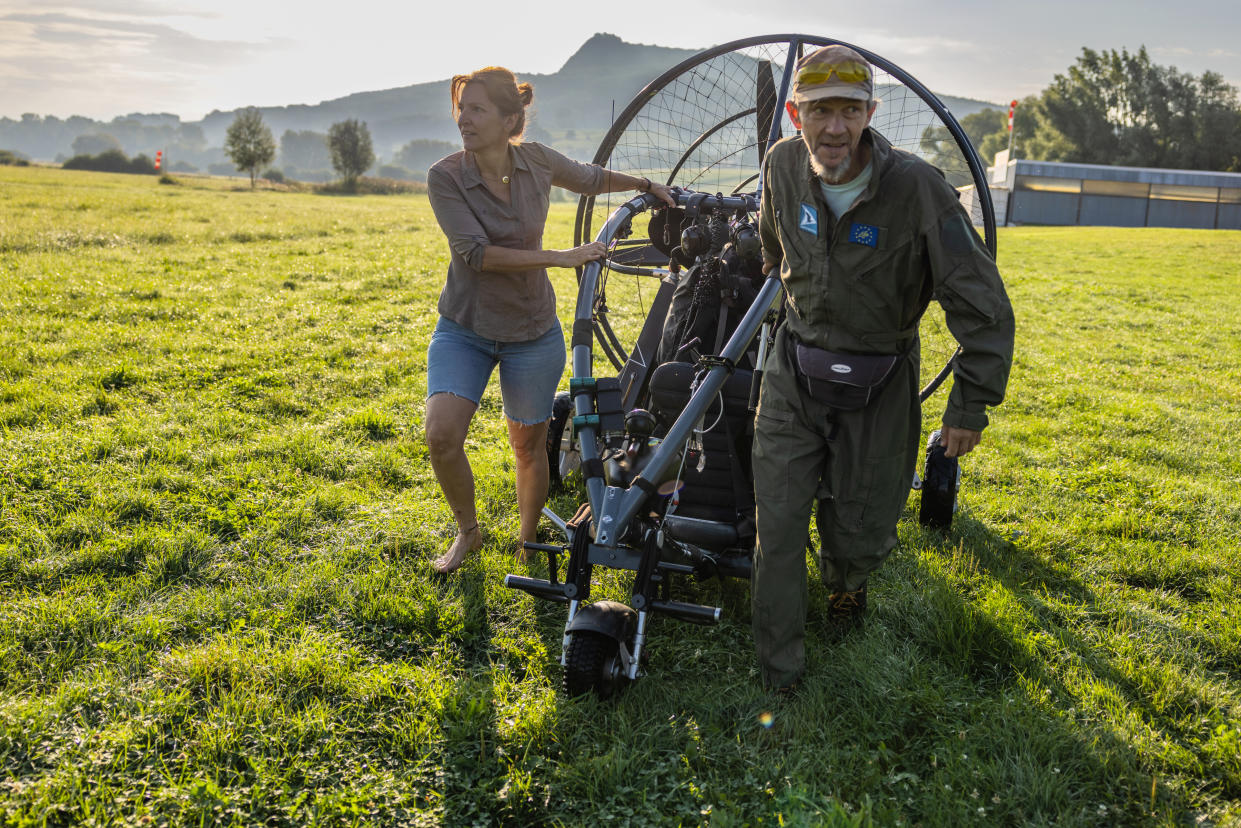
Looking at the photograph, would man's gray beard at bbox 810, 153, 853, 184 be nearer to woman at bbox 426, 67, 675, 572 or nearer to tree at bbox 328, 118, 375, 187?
woman at bbox 426, 67, 675, 572

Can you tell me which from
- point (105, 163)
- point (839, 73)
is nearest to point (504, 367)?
point (839, 73)

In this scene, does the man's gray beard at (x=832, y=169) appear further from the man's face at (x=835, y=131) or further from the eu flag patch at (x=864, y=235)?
the eu flag patch at (x=864, y=235)

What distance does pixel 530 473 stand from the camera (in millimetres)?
4824

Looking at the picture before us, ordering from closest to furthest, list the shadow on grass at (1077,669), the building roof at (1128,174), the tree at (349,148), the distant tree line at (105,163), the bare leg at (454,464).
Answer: the shadow on grass at (1077,669), the bare leg at (454,464), the building roof at (1128,174), the distant tree line at (105,163), the tree at (349,148)

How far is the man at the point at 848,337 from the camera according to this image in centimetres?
323

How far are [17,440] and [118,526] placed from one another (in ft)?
6.11

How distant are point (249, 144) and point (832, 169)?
100 metres

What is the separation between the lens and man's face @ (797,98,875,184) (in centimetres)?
321

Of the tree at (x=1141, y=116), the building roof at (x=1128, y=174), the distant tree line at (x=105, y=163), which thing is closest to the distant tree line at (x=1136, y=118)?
the tree at (x=1141, y=116)

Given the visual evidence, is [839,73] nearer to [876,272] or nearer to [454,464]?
[876,272]

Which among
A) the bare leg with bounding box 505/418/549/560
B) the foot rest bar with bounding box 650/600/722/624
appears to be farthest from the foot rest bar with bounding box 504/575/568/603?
the bare leg with bounding box 505/418/549/560

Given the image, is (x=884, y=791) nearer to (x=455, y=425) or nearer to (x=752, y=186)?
(x=455, y=425)

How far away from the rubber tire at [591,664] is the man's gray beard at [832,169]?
2.04 meters

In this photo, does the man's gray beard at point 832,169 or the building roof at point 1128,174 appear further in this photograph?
the building roof at point 1128,174
